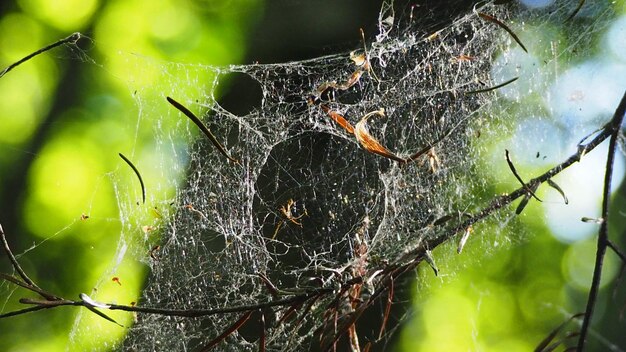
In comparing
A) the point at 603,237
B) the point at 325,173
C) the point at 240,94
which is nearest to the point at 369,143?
the point at 603,237

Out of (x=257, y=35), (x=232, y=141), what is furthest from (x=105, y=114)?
(x=232, y=141)

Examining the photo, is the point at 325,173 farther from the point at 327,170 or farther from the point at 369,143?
the point at 369,143

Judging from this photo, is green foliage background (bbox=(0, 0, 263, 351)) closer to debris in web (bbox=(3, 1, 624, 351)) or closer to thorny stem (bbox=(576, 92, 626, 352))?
debris in web (bbox=(3, 1, 624, 351))

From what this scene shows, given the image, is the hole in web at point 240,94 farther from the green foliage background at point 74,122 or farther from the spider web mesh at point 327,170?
the green foliage background at point 74,122

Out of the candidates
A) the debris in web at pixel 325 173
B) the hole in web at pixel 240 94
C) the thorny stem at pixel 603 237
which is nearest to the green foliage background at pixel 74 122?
the hole in web at pixel 240 94

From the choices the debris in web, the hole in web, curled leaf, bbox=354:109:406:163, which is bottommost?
curled leaf, bbox=354:109:406:163

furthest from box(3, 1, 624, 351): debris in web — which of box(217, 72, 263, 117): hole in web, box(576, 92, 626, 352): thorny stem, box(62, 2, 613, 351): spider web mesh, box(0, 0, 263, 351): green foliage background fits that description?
box(0, 0, 263, 351): green foliage background

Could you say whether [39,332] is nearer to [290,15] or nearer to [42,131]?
[42,131]

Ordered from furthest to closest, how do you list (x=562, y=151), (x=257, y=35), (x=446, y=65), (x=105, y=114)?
(x=105, y=114) → (x=257, y=35) → (x=562, y=151) → (x=446, y=65)
